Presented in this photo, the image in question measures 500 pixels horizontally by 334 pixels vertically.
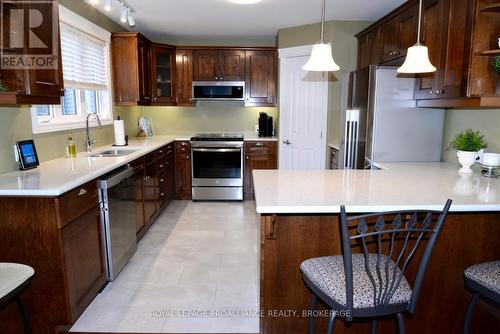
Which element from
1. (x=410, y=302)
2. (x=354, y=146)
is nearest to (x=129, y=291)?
(x=410, y=302)

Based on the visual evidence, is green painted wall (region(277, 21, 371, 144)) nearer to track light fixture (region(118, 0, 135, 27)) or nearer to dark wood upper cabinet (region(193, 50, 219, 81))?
dark wood upper cabinet (region(193, 50, 219, 81))

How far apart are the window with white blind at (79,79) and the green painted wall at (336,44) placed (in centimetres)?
242

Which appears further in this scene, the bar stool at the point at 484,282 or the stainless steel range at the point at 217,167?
the stainless steel range at the point at 217,167

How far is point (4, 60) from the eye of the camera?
206 cm

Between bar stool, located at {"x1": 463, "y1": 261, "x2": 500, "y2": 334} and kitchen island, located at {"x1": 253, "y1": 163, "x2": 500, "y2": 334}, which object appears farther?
kitchen island, located at {"x1": 253, "y1": 163, "x2": 500, "y2": 334}

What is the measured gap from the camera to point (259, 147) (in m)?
5.11

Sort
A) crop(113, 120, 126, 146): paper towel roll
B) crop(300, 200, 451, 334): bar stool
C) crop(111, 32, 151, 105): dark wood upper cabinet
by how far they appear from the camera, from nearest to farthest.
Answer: crop(300, 200, 451, 334): bar stool → crop(113, 120, 126, 146): paper towel roll → crop(111, 32, 151, 105): dark wood upper cabinet

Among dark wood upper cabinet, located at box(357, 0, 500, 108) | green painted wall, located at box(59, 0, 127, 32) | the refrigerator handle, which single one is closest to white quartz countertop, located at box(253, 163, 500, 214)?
dark wood upper cabinet, located at box(357, 0, 500, 108)

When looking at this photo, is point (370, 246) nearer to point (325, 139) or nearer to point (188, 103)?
point (325, 139)

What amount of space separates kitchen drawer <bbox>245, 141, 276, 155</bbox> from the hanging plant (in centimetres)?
315

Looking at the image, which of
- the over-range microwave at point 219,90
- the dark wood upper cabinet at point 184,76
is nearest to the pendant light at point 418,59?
the over-range microwave at point 219,90

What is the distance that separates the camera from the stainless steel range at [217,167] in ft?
16.3

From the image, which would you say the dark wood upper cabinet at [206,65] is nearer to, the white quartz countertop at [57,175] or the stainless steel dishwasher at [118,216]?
the white quartz countertop at [57,175]

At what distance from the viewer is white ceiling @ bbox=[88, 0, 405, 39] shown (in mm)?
3568
